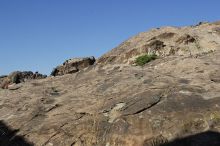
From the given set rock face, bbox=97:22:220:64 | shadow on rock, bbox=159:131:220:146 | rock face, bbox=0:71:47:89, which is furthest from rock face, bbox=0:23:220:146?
rock face, bbox=0:71:47:89

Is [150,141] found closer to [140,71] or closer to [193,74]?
[193,74]

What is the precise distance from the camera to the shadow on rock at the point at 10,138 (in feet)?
49.7

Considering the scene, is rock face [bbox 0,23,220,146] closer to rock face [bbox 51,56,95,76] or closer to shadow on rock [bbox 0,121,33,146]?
shadow on rock [bbox 0,121,33,146]

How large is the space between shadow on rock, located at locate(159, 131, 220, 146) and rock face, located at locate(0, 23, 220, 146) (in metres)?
0.03

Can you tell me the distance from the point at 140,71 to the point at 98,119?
17.9ft

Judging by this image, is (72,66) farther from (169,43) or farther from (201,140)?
(201,140)

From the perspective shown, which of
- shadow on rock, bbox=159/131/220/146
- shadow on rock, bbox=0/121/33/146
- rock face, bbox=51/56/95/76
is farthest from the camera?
rock face, bbox=51/56/95/76

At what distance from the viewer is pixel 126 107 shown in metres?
15.6

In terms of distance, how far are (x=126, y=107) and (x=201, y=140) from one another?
11.6ft

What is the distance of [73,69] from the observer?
97.3 feet

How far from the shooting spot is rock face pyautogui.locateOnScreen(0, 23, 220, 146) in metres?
13.8

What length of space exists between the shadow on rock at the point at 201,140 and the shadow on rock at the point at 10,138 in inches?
213

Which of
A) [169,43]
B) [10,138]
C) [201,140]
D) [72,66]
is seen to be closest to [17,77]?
[72,66]

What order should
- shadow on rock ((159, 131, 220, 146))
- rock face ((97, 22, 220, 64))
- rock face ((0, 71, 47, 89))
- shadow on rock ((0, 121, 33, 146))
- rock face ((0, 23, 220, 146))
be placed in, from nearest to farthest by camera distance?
shadow on rock ((159, 131, 220, 146)) → rock face ((0, 23, 220, 146)) → shadow on rock ((0, 121, 33, 146)) → rock face ((97, 22, 220, 64)) → rock face ((0, 71, 47, 89))
